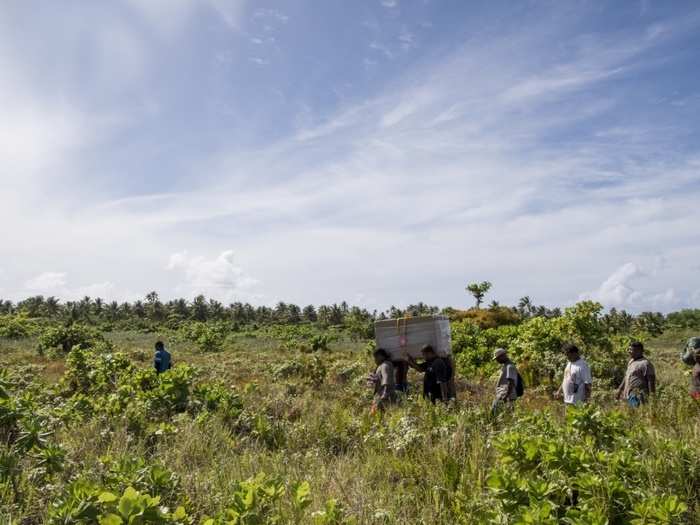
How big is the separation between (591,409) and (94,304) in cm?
9217

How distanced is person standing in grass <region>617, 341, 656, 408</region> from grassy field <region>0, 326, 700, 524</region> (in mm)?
696

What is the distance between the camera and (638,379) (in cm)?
758

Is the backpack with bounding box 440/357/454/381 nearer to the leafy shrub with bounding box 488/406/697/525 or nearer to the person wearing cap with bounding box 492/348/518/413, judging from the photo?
the person wearing cap with bounding box 492/348/518/413

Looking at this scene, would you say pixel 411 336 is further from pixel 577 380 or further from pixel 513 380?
pixel 577 380

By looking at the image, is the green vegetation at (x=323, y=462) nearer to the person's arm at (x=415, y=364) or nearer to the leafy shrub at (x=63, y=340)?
the person's arm at (x=415, y=364)

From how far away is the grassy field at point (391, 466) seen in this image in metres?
2.96

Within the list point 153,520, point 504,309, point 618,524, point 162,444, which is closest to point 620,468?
point 618,524

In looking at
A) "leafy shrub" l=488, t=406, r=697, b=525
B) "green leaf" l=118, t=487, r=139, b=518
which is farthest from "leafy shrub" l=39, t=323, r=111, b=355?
"leafy shrub" l=488, t=406, r=697, b=525

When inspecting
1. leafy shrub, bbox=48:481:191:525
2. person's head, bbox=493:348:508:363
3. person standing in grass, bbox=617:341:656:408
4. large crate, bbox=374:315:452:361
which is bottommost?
person standing in grass, bbox=617:341:656:408

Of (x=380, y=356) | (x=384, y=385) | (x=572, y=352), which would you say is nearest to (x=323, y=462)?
(x=384, y=385)

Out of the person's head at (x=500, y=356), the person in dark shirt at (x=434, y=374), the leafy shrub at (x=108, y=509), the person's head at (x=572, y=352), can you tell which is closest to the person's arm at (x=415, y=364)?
the person in dark shirt at (x=434, y=374)

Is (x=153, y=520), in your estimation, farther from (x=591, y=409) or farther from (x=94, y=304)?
(x=94, y=304)

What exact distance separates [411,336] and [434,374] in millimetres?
787

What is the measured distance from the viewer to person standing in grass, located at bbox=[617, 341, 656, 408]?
7406 millimetres
